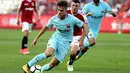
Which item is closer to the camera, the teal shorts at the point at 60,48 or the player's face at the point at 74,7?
the teal shorts at the point at 60,48

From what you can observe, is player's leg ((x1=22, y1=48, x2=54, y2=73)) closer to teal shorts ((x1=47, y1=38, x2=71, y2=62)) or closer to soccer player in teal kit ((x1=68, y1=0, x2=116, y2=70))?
teal shorts ((x1=47, y1=38, x2=71, y2=62))

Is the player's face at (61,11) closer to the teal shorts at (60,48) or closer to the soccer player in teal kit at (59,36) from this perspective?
the soccer player in teal kit at (59,36)

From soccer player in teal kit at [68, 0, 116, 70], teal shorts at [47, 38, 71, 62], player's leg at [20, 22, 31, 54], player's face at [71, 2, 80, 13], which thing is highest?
player's face at [71, 2, 80, 13]

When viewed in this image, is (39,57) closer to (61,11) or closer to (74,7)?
(61,11)

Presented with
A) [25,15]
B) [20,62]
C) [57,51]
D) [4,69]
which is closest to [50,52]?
[57,51]

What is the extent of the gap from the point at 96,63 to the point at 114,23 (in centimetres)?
2318

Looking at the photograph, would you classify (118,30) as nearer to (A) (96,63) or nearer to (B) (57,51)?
(A) (96,63)

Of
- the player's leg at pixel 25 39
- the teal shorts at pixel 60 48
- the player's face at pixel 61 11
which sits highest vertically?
the player's face at pixel 61 11

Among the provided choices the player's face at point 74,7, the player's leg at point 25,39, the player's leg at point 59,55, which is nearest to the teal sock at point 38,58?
the player's leg at point 59,55

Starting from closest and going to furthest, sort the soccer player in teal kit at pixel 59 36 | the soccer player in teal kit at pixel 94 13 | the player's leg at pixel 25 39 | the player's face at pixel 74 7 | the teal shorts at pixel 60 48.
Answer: the soccer player in teal kit at pixel 59 36, the teal shorts at pixel 60 48, the player's face at pixel 74 7, the soccer player in teal kit at pixel 94 13, the player's leg at pixel 25 39

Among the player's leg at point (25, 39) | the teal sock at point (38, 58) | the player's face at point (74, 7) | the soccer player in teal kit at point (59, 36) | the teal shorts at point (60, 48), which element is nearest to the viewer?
the teal sock at point (38, 58)

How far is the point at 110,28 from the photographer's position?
41.8 metres

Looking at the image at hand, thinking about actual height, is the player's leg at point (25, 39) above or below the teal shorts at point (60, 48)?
below

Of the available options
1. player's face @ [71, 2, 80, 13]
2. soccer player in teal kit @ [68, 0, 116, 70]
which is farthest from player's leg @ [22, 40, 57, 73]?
soccer player in teal kit @ [68, 0, 116, 70]
